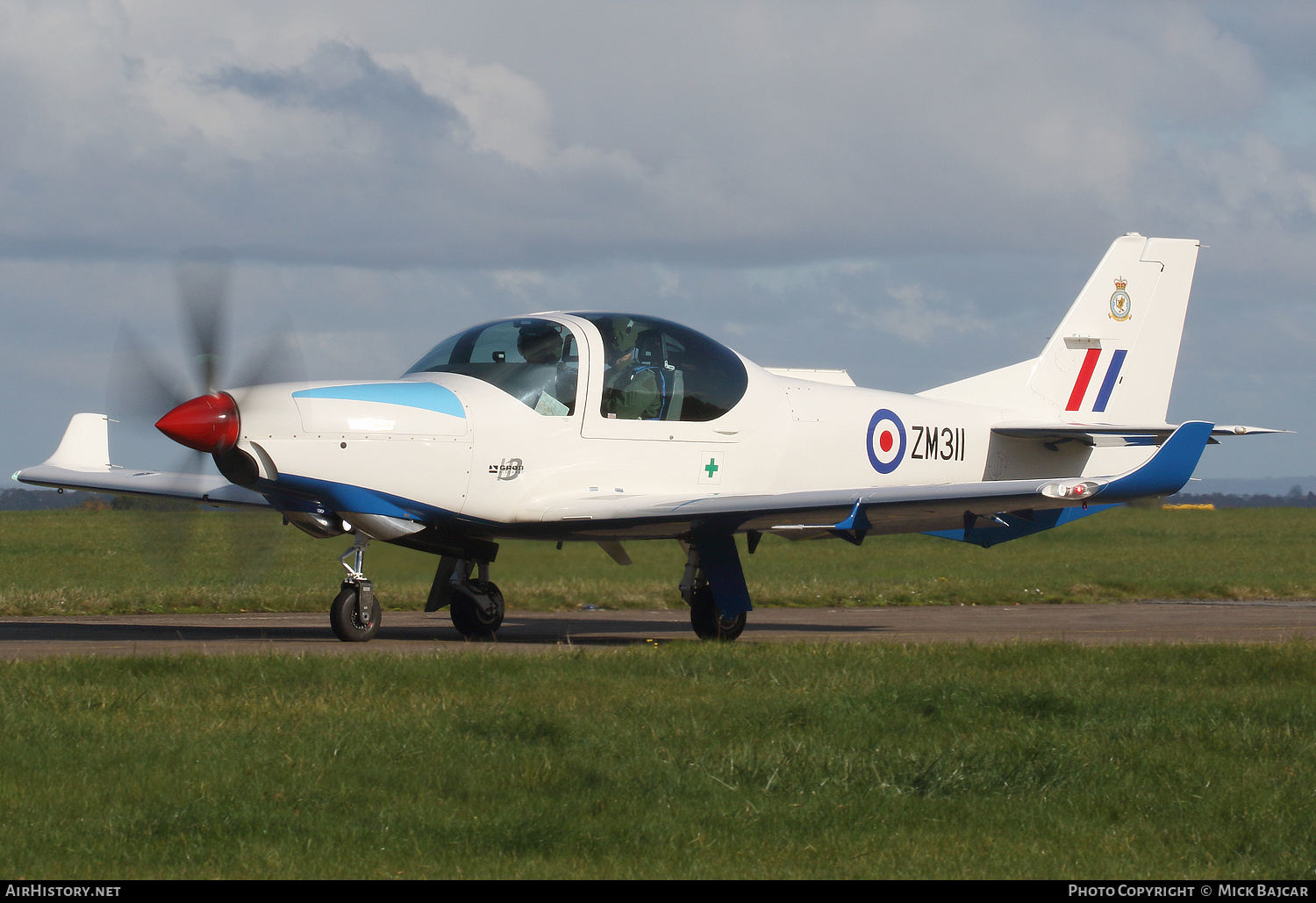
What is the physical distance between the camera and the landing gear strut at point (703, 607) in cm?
1414

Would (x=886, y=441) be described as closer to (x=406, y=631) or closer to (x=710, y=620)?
(x=710, y=620)

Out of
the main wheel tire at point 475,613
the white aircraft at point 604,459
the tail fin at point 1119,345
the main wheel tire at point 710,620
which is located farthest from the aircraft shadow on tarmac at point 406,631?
the tail fin at point 1119,345

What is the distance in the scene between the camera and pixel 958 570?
28.2m

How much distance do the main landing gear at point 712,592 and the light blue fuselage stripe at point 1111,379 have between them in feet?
21.4

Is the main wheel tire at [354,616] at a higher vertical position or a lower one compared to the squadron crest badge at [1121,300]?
lower

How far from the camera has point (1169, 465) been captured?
12.8 metres

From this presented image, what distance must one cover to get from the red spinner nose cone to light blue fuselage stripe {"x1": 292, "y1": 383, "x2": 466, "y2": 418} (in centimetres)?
73

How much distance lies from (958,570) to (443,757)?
22460mm

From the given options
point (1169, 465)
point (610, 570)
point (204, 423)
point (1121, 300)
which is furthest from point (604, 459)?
point (1121, 300)

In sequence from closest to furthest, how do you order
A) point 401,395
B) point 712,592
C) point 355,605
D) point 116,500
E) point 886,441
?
point 401,395, point 355,605, point 712,592, point 886,441, point 116,500

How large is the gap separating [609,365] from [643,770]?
7097 millimetres

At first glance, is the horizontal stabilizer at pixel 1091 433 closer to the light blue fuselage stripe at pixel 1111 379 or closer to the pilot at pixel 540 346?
the light blue fuselage stripe at pixel 1111 379
